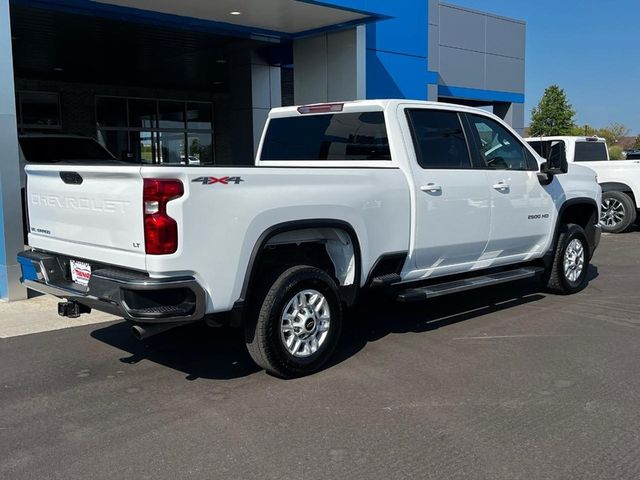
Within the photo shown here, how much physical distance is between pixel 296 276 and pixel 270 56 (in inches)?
413

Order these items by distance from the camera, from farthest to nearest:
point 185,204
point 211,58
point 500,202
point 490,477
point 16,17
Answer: point 211,58, point 16,17, point 500,202, point 185,204, point 490,477

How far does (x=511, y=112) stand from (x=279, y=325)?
2168cm

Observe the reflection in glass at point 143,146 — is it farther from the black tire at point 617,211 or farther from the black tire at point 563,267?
the black tire at point 563,267

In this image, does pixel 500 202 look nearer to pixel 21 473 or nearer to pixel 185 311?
pixel 185 311

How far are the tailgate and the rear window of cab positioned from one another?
7.90ft

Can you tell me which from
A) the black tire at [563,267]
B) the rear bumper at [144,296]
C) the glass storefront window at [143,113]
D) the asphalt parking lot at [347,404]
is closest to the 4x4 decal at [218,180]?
the rear bumper at [144,296]

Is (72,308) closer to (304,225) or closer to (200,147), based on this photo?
(304,225)

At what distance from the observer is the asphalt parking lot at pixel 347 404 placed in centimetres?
358

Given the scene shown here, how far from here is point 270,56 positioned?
47.0 feet

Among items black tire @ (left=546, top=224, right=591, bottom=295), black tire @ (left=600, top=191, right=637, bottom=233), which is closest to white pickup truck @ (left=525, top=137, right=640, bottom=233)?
black tire @ (left=600, top=191, right=637, bottom=233)

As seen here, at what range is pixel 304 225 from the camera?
15.6 ft

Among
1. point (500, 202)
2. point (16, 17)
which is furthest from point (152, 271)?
point (16, 17)

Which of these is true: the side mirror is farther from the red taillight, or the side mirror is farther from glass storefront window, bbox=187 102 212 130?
glass storefront window, bbox=187 102 212 130

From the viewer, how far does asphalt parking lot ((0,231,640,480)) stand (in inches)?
141
